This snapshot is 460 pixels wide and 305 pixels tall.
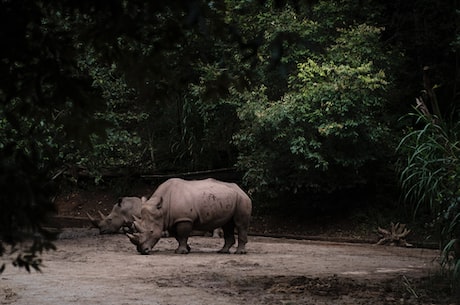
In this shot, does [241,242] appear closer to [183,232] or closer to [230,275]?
[183,232]

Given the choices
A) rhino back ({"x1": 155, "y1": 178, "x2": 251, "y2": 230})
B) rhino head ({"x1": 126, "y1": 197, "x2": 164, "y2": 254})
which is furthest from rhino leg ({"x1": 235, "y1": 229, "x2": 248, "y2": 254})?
rhino head ({"x1": 126, "y1": 197, "x2": 164, "y2": 254})

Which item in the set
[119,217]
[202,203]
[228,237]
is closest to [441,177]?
[202,203]

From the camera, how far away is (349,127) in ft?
49.1

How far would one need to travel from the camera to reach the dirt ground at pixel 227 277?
7.14 m

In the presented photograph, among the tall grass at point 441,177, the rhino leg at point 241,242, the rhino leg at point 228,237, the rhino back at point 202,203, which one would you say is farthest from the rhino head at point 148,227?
the tall grass at point 441,177

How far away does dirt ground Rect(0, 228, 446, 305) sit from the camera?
23.4 ft

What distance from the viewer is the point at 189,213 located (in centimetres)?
1206

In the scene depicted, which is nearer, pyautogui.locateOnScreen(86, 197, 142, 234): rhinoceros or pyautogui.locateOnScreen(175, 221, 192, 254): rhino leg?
pyautogui.locateOnScreen(175, 221, 192, 254): rhino leg

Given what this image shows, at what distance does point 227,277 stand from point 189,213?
11.2ft

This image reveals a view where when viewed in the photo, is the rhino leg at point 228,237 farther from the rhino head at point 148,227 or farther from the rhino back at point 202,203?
the rhino head at point 148,227

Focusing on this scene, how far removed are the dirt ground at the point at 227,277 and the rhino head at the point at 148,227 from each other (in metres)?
0.22

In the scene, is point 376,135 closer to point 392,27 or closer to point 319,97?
point 319,97

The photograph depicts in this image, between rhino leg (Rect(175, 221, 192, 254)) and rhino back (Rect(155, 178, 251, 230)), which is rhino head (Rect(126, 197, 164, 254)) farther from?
rhino leg (Rect(175, 221, 192, 254))

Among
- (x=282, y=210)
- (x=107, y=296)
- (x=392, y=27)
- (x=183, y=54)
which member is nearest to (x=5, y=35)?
(x=183, y=54)
